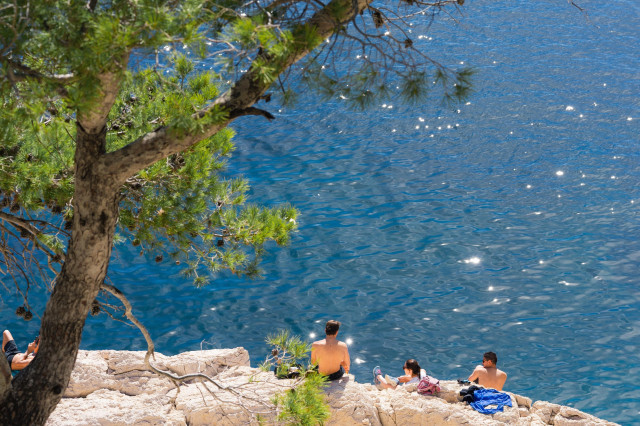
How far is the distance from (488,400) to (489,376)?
33.5 inches

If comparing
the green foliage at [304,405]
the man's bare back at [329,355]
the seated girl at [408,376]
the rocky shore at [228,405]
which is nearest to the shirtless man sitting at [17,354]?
the rocky shore at [228,405]

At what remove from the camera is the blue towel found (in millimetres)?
6900

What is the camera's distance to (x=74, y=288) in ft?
12.8

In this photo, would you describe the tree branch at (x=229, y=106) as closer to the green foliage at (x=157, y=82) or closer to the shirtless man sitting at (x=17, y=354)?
the green foliage at (x=157, y=82)

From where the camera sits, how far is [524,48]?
61.2ft

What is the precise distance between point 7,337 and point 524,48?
14.8 metres

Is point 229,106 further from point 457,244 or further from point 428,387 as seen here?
point 457,244

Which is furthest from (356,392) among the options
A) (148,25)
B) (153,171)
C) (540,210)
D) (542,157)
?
(542,157)

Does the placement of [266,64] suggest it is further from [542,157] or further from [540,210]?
[542,157]

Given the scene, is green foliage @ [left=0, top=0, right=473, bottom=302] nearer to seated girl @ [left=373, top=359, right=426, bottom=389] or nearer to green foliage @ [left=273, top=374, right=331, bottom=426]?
green foliage @ [left=273, top=374, right=331, bottom=426]

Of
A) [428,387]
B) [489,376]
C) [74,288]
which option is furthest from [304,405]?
[489,376]

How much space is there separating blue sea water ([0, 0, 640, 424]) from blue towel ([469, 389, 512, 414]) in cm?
208

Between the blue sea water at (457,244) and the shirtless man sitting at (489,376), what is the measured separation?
51.9 inches

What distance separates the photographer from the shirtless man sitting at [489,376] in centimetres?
790
